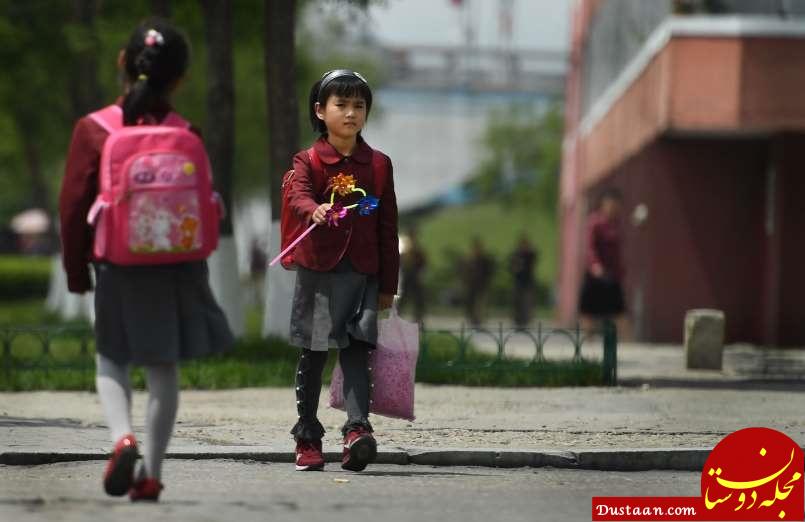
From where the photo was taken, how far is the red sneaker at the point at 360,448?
8.30 m

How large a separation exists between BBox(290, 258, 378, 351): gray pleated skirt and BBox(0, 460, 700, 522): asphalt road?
615mm

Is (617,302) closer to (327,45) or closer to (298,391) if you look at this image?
(298,391)

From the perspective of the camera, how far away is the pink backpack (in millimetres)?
6848

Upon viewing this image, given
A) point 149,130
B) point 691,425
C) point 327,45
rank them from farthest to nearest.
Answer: point 327,45, point 691,425, point 149,130

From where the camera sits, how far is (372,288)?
848 centimetres

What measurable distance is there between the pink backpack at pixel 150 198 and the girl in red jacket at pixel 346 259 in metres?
1.39

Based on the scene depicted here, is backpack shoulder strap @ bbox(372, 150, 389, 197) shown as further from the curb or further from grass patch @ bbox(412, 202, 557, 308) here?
grass patch @ bbox(412, 202, 557, 308)

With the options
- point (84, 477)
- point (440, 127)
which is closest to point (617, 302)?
point (84, 477)

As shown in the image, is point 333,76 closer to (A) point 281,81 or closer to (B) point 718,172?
(A) point 281,81

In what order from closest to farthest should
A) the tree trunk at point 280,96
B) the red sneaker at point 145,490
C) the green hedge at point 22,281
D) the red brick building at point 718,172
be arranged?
the red sneaker at point 145,490, the tree trunk at point 280,96, the red brick building at point 718,172, the green hedge at point 22,281

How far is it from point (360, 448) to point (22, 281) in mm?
37492

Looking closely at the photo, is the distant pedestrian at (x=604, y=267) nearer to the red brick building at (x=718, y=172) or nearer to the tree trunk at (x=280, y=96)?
the red brick building at (x=718, y=172)

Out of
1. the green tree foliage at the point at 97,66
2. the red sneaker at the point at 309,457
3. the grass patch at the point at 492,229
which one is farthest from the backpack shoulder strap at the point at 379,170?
the grass patch at the point at 492,229

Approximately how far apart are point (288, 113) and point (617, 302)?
5.46m
